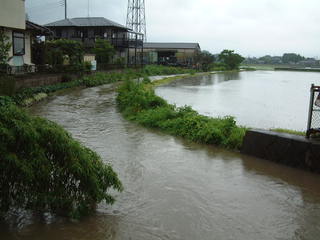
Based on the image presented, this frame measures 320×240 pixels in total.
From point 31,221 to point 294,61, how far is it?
140735 millimetres

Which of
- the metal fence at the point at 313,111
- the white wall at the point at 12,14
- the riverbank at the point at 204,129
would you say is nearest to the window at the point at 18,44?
the white wall at the point at 12,14

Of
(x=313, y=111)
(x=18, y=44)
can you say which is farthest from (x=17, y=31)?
(x=313, y=111)

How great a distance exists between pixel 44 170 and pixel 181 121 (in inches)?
292

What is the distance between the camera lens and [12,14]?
65.6ft

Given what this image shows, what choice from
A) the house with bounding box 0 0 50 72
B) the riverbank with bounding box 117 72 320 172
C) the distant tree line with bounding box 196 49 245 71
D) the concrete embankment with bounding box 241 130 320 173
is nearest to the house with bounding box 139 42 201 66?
the distant tree line with bounding box 196 49 245 71

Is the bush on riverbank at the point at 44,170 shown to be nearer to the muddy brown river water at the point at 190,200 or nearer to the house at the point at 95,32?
the muddy brown river water at the point at 190,200

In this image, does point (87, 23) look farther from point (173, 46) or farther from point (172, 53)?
point (173, 46)

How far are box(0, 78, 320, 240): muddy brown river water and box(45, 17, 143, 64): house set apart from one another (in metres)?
35.0

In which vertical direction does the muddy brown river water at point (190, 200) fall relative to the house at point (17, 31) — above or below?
below

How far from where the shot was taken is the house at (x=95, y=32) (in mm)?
44031

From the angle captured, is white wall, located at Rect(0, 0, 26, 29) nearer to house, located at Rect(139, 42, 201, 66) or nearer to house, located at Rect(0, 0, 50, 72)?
house, located at Rect(0, 0, 50, 72)

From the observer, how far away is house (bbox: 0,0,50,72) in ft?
63.8

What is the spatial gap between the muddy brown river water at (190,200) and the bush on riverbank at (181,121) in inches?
18.1

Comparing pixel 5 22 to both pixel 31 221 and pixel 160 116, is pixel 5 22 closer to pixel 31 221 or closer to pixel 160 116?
pixel 160 116
